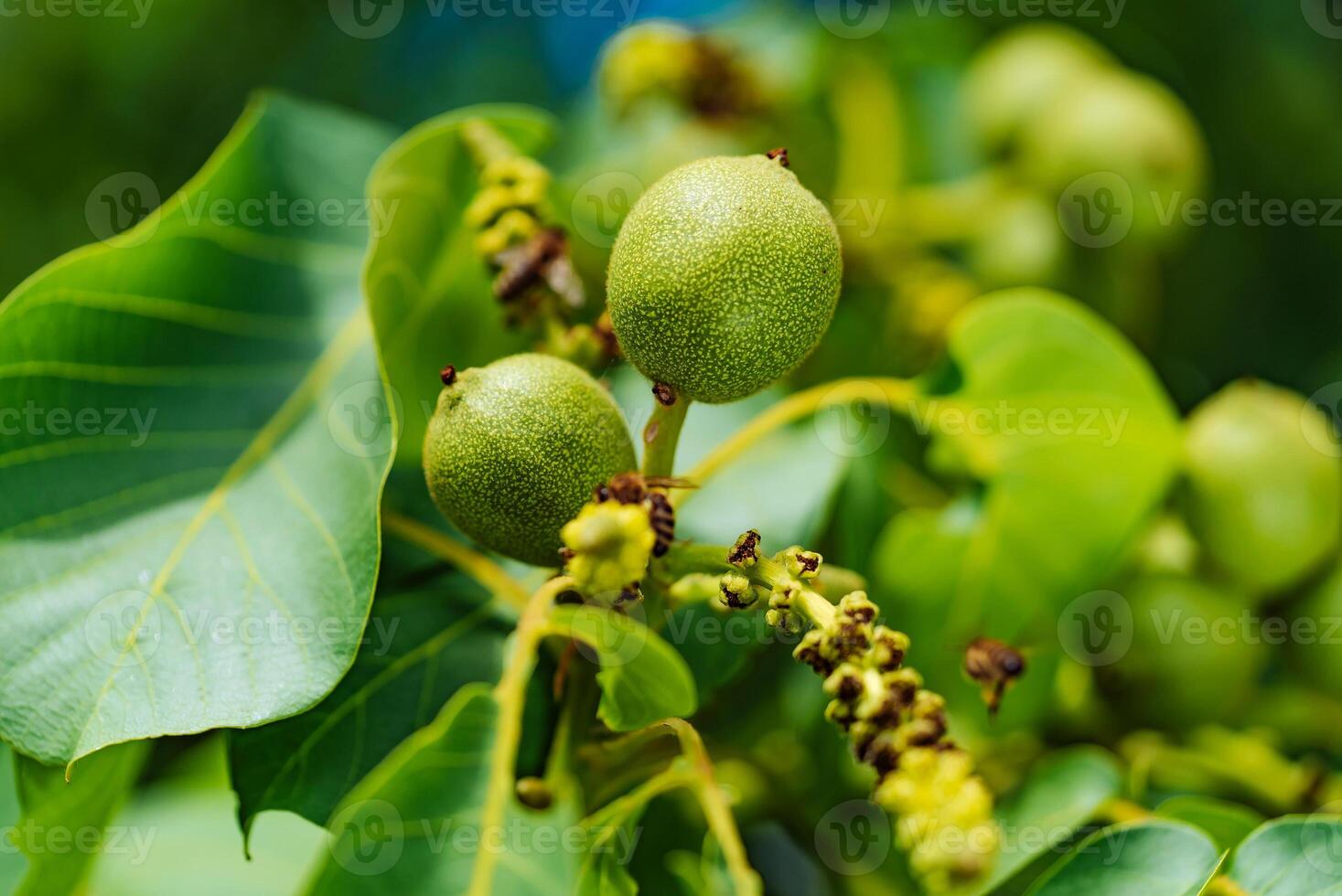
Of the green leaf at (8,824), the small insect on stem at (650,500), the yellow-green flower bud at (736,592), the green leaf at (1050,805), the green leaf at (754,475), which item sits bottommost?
the green leaf at (8,824)

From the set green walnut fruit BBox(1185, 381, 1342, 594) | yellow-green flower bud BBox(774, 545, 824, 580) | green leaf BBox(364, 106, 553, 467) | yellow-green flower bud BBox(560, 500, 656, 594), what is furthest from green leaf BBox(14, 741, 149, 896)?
green walnut fruit BBox(1185, 381, 1342, 594)

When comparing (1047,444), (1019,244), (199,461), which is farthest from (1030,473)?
(199,461)

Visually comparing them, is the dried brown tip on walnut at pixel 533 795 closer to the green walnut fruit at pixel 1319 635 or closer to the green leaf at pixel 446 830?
the green leaf at pixel 446 830

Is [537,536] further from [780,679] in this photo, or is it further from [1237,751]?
[1237,751]

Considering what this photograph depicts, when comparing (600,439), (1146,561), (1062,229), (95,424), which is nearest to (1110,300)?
(1062,229)

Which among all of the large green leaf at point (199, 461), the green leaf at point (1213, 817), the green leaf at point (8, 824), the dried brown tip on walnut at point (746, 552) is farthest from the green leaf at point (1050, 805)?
the green leaf at point (8, 824)

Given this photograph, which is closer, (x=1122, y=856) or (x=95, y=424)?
(x=1122, y=856)

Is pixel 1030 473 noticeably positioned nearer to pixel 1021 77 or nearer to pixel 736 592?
pixel 736 592
